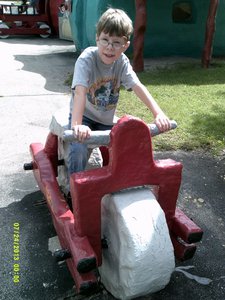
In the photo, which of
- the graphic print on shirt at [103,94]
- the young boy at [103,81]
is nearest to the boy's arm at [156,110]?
the young boy at [103,81]

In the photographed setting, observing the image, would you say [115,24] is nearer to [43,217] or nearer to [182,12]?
[43,217]

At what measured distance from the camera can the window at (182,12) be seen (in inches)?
333

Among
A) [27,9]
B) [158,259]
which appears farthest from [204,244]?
[27,9]

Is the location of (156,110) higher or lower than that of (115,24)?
lower

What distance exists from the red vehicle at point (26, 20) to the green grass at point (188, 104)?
5.32 metres

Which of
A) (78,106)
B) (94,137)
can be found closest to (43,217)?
(78,106)

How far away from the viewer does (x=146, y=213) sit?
5.56 feet

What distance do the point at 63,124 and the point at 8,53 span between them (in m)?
6.78

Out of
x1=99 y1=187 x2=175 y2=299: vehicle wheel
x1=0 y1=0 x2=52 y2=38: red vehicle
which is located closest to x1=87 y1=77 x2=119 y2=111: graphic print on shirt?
x1=99 y1=187 x2=175 y2=299: vehicle wheel

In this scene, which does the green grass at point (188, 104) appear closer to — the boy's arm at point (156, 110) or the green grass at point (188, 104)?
the green grass at point (188, 104)

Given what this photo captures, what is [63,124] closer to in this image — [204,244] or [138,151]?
[138,151]

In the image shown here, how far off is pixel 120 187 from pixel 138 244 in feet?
0.88

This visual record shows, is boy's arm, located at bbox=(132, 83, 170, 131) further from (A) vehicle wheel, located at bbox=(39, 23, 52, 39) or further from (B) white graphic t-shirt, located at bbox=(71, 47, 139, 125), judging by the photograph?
(A) vehicle wheel, located at bbox=(39, 23, 52, 39)

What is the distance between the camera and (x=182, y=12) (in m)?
8.53
